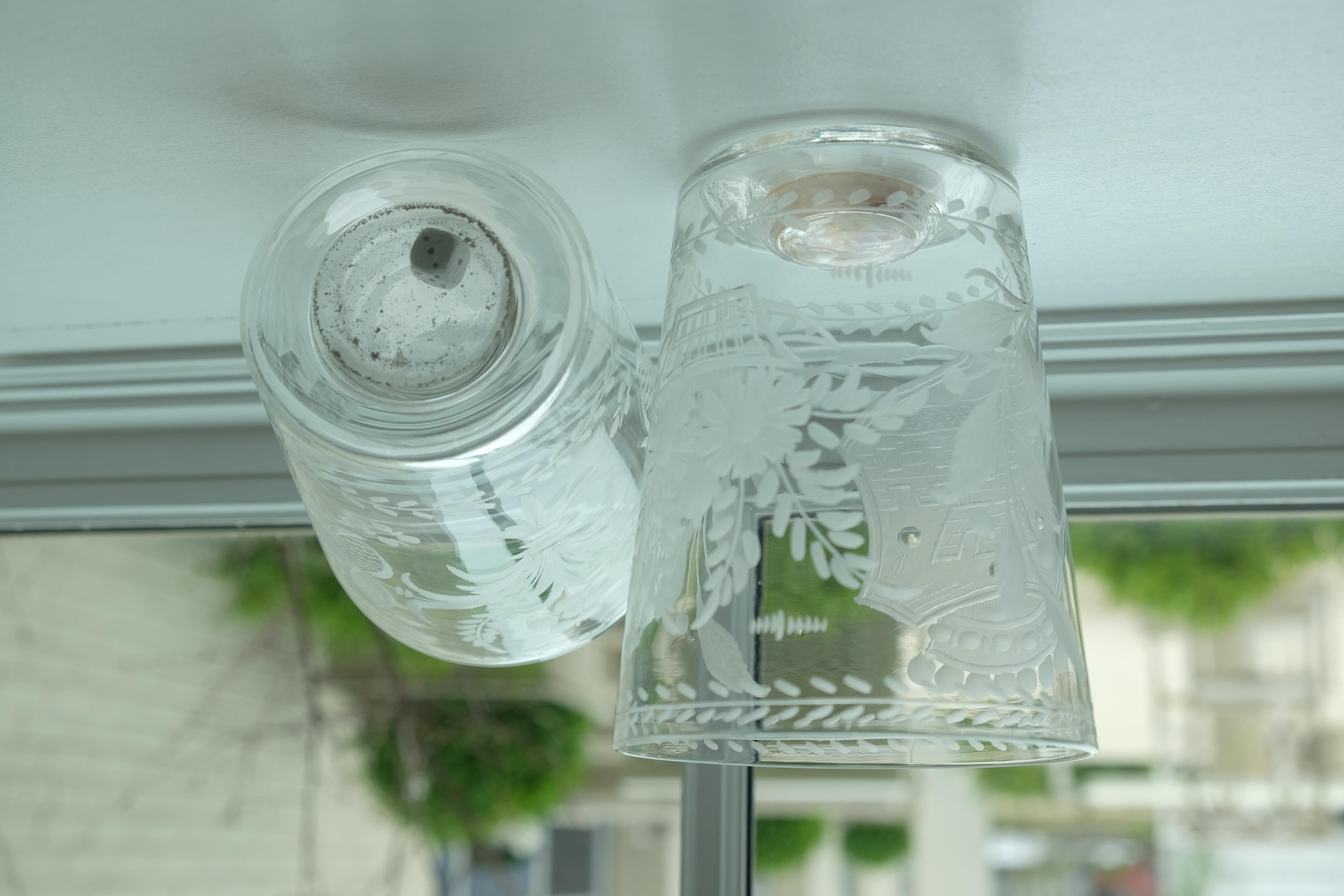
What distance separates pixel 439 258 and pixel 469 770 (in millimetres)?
2375

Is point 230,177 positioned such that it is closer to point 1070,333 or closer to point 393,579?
point 393,579

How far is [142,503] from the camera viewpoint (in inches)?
33.8

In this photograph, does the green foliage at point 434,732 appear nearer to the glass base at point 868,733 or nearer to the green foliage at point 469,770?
the green foliage at point 469,770

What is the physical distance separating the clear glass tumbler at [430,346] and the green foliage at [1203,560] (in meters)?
2.23

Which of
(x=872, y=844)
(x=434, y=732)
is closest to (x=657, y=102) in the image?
(x=434, y=732)

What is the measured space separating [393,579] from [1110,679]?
11.5 feet

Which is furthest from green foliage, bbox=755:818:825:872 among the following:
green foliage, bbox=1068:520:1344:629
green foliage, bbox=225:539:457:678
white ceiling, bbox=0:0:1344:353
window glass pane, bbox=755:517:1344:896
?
white ceiling, bbox=0:0:1344:353

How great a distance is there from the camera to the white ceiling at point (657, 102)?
33cm

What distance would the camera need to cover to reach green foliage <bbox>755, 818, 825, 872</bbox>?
286 centimetres

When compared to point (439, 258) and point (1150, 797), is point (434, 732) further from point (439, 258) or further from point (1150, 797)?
point (1150, 797)

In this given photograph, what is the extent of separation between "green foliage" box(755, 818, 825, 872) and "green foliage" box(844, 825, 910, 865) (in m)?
0.16

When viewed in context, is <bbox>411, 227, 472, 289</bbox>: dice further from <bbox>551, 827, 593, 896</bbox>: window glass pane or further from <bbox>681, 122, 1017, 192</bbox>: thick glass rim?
<bbox>551, 827, 593, 896</bbox>: window glass pane

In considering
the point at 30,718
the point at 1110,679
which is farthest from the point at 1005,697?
the point at 1110,679

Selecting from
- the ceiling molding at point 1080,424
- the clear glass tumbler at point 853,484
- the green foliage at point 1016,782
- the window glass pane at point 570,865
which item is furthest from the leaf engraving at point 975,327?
the window glass pane at point 570,865
